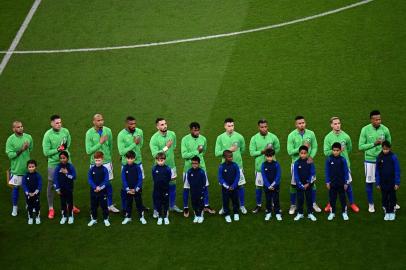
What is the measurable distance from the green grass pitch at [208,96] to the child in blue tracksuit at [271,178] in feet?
1.35

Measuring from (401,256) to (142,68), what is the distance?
11160 mm

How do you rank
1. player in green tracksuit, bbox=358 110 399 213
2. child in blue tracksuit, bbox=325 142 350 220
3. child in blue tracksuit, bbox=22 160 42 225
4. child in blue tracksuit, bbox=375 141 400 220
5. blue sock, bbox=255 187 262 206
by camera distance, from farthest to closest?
blue sock, bbox=255 187 262 206 < player in green tracksuit, bbox=358 110 399 213 < child in blue tracksuit, bbox=22 160 42 225 < child in blue tracksuit, bbox=325 142 350 220 < child in blue tracksuit, bbox=375 141 400 220

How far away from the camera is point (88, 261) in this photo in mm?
14570

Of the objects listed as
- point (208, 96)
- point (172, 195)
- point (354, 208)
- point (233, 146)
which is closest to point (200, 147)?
point (233, 146)

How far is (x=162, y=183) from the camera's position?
52.3ft

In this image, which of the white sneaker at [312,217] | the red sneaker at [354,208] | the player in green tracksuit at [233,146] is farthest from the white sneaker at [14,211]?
the red sneaker at [354,208]

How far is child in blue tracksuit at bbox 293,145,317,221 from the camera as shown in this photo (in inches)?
627

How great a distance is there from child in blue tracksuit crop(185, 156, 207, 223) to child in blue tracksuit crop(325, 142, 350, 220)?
243 centimetres

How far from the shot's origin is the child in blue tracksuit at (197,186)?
631 inches

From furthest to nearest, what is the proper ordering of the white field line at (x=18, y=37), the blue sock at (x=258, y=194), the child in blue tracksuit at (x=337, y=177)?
1. the white field line at (x=18, y=37)
2. the blue sock at (x=258, y=194)
3. the child in blue tracksuit at (x=337, y=177)

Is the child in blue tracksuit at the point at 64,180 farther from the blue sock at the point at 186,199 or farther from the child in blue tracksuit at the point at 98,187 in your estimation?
the blue sock at the point at 186,199

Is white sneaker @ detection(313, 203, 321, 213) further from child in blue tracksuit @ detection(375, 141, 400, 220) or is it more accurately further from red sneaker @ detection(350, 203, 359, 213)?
child in blue tracksuit @ detection(375, 141, 400, 220)

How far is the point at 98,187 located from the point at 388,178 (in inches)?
218

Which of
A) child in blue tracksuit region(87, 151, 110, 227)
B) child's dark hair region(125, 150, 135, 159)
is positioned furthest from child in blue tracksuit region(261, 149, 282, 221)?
child in blue tracksuit region(87, 151, 110, 227)
